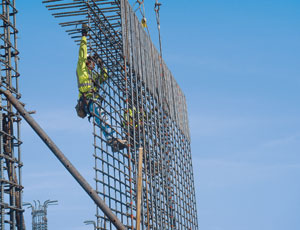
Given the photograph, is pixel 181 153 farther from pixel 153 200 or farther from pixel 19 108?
pixel 19 108

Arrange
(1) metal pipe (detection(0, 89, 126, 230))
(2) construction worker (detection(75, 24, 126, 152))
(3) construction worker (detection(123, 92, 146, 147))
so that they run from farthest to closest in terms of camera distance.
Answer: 1. (3) construction worker (detection(123, 92, 146, 147))
2. (2) construction worker (detection(75, 24, 126, 152))
3. (1) metal pipe (detection(0, 89, 126, 230))

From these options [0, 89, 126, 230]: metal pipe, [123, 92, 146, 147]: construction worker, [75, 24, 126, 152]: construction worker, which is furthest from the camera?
[123, 92, 146, 147]: construction worker

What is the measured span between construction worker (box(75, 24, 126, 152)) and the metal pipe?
2270 mm

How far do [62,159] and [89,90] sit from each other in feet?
10.2

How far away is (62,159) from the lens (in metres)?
15.4

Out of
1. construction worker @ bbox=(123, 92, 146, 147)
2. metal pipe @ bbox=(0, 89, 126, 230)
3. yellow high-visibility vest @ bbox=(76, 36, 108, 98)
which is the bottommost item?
metal pipe @ bbox=(0, 89, 126, 230)

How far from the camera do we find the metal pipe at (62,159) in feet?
49.8

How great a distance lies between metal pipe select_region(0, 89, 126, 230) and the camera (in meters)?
15.2

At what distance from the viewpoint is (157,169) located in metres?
23.2

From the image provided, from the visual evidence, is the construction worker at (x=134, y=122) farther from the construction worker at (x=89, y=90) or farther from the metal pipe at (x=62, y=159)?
the metal pipe at (x=62, y=159)

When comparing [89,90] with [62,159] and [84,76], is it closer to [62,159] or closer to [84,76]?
[84,76]

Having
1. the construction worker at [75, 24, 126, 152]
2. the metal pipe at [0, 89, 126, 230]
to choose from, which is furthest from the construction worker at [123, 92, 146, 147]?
the metal pipe at [0, 89, 126, 230]

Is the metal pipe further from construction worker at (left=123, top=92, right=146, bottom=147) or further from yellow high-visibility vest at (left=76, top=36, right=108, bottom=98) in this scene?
construction worker at (left=123, top=92, right=146, bottom=147)

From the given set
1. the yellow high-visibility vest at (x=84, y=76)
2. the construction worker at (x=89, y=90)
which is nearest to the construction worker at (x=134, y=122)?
the construction worker at (x=89, y=90)
